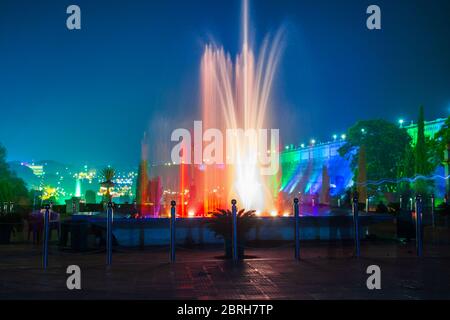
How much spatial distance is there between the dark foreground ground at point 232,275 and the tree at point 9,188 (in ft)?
134

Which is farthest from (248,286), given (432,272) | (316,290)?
(432,272)

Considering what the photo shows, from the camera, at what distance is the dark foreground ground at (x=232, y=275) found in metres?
7.75

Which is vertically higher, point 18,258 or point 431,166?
point 431,166

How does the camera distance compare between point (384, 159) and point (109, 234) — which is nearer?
point (109, 234)

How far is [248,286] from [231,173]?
23.9 m

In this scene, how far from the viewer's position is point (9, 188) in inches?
Answer: 2339

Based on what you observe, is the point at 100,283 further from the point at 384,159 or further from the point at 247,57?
the point at 384,159

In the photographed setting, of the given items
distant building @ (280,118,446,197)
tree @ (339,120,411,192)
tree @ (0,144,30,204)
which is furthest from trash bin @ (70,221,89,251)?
distant building @ (280,118,446,197)

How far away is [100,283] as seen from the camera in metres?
8.68


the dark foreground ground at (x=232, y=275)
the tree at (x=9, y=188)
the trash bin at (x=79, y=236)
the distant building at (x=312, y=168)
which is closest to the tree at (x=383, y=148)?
the distant building at (x=312, y=168)

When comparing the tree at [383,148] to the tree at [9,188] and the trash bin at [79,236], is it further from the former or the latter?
the trash bin at [79,236]

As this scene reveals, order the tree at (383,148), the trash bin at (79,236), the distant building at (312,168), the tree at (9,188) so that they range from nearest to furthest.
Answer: the trash bin at (79,236) < the tree at (9,188) < the tree at (383,148) < the distant building at (312,168)

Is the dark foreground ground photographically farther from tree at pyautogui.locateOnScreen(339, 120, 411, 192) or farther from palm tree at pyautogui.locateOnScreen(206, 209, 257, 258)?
tree at pyautogui.locateOnScreen(339, 120, 411, 192)

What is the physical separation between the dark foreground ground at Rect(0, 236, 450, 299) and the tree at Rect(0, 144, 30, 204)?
1609 inches
